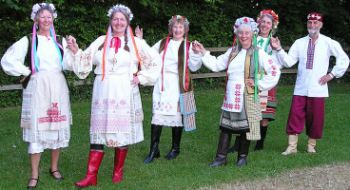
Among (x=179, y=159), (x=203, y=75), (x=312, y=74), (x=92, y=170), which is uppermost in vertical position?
(x=312, y=74)

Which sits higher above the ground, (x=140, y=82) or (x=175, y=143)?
(x=140, y=82)

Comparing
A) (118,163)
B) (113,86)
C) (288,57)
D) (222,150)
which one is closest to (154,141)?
(222,150)

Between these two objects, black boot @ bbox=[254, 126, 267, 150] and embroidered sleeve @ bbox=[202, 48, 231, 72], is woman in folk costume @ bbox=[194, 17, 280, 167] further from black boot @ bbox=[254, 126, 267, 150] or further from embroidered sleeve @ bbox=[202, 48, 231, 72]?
black boot @ bbox=[254, 126, 267, 150]

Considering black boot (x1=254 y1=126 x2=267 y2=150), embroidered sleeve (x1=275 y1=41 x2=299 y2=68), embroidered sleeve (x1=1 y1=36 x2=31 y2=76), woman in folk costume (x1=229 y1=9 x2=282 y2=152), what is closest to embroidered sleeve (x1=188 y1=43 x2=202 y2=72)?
woman in folk costume (x1=229 y1=9 x2=282 y2=152)

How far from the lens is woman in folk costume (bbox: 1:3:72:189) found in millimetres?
5629

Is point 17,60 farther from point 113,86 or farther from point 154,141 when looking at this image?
point 154,141

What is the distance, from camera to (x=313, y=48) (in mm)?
7195

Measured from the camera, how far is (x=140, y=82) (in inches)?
232

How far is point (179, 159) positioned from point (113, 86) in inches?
68.1

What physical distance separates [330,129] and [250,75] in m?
3.03

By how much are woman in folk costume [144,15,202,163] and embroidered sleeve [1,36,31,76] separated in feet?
5.97

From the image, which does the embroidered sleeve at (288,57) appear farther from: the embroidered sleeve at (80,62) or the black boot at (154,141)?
the embroidered sleeve at (80,62)

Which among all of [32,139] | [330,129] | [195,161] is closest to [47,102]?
[32,139]

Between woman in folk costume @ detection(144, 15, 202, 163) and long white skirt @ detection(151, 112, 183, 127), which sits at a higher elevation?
woman in folk costume @ detection(144, 15, 202, 163)
